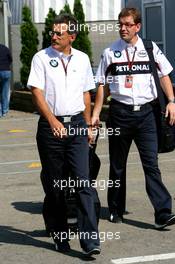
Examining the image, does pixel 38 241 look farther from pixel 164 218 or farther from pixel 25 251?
pixel 164 218

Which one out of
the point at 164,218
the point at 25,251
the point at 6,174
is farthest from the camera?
the point at 6,174

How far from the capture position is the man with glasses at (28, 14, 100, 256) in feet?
20.0

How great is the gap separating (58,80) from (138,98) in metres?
1.08

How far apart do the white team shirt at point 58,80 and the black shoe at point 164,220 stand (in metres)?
1.38

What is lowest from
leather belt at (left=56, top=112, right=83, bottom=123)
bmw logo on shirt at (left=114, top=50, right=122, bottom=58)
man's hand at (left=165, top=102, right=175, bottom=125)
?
man's hand at (left=165, top=102, right=175, bottom=125)

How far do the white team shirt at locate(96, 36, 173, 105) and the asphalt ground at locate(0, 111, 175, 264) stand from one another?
122 centimetres

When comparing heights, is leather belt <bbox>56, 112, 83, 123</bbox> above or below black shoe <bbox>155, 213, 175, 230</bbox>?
above

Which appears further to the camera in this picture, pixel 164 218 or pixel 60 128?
pixel 164 218

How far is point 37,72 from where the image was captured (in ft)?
20.1

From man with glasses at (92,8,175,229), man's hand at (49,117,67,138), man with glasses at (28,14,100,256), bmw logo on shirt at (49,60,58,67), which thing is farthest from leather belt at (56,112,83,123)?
man with glasses at (92,8,175,229)

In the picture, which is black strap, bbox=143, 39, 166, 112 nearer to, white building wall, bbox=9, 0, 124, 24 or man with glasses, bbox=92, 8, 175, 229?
man with glasses, bbox=92, 8, 175, 229

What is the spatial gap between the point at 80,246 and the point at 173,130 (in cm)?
147

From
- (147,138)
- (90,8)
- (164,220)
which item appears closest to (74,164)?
(147,138)

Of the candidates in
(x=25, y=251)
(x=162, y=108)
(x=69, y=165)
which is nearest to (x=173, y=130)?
(x=162, y=108)
